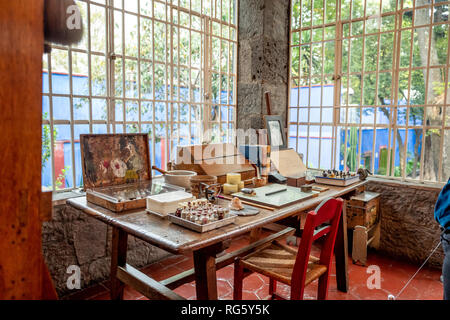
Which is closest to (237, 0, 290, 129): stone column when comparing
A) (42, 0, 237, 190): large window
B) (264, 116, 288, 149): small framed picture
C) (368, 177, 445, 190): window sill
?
(42, 0, 237, 190): large window

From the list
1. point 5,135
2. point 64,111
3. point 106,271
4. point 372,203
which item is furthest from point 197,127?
point 5,135

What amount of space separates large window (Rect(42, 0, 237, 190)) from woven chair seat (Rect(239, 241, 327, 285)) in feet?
5.31

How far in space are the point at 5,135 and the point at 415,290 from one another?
11.5 ft

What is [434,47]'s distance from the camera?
178 inches

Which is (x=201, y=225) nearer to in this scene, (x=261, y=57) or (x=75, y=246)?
(x=75, y=246)

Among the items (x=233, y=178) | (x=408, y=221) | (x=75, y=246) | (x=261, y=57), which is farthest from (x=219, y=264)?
(x=261, y=57)

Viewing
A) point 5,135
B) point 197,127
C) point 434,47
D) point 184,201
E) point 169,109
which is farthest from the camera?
point 434,47

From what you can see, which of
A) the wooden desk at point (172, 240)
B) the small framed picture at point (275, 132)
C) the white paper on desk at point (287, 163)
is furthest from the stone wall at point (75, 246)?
the small framed picture at point (275, 132)

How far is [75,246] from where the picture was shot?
9.25ft

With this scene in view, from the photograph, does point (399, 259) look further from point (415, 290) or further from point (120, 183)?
point (120, 183)

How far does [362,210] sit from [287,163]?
1014mm

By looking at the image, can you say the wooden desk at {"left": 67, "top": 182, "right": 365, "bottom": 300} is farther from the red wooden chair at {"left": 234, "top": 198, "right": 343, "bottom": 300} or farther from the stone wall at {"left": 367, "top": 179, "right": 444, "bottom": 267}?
the stone wall at {"left": 367, "top": 179, "right": 444, "bottom": 267}

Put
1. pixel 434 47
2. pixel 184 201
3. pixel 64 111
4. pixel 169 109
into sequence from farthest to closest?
pixel 434 47 < pixel 169 109 < pixel 64 111 < pixel 184 201

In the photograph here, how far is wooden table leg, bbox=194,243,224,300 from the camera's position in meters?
1.84
